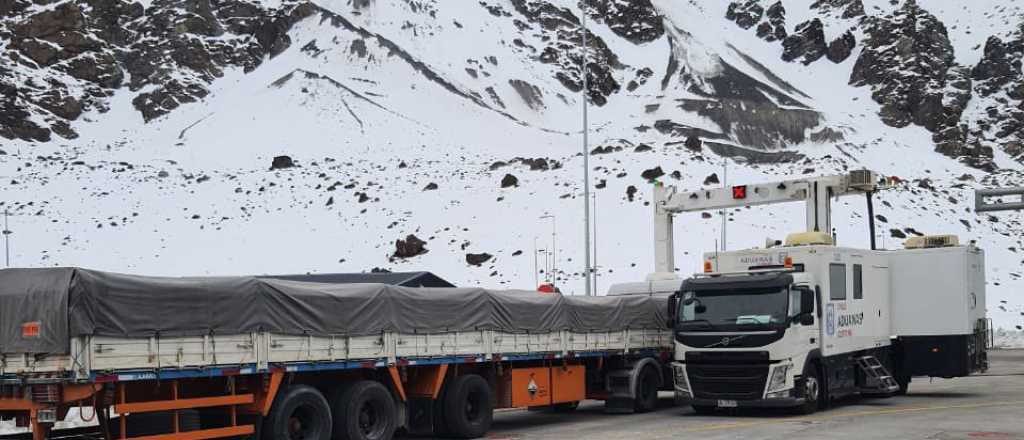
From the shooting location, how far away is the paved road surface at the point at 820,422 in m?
A: 17.3

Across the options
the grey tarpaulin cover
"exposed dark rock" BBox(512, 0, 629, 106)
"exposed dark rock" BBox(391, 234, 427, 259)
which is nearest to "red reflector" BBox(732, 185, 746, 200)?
the grey tarpaulin cover

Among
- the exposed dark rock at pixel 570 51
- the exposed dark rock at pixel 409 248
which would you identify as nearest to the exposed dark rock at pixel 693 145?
the exposed dark rock at pixel 409 248

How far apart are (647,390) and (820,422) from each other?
151 inches

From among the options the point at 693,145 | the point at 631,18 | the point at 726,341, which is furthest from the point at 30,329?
the point at 631,18

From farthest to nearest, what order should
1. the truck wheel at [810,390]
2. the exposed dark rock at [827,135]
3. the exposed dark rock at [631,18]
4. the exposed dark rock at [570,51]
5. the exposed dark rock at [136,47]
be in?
the exposed dark rock at [631,18] < the exposed dark rock at [570,51] < the exposed dark rock at [827,135] < the exposed dark rock at [136,47] < the truck wheel at [810,390]

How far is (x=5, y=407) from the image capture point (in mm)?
12781

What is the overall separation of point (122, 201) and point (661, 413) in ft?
200

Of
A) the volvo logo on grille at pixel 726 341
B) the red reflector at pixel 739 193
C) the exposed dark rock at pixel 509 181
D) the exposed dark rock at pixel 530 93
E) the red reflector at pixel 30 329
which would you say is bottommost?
the volvo logo on grille at pixel 726 341

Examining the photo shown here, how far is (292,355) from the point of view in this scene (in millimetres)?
14969

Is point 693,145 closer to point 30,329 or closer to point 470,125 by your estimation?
point 470,125

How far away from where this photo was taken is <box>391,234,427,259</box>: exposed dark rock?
60.9 meters

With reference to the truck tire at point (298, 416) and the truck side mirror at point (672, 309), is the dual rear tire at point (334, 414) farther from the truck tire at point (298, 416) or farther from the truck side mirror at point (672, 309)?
the truck side mirror at point (672, 309)

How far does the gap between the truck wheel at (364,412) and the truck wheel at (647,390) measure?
6.34 m

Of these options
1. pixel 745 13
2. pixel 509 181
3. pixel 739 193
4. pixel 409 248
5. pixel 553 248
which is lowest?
pixel 553 248
